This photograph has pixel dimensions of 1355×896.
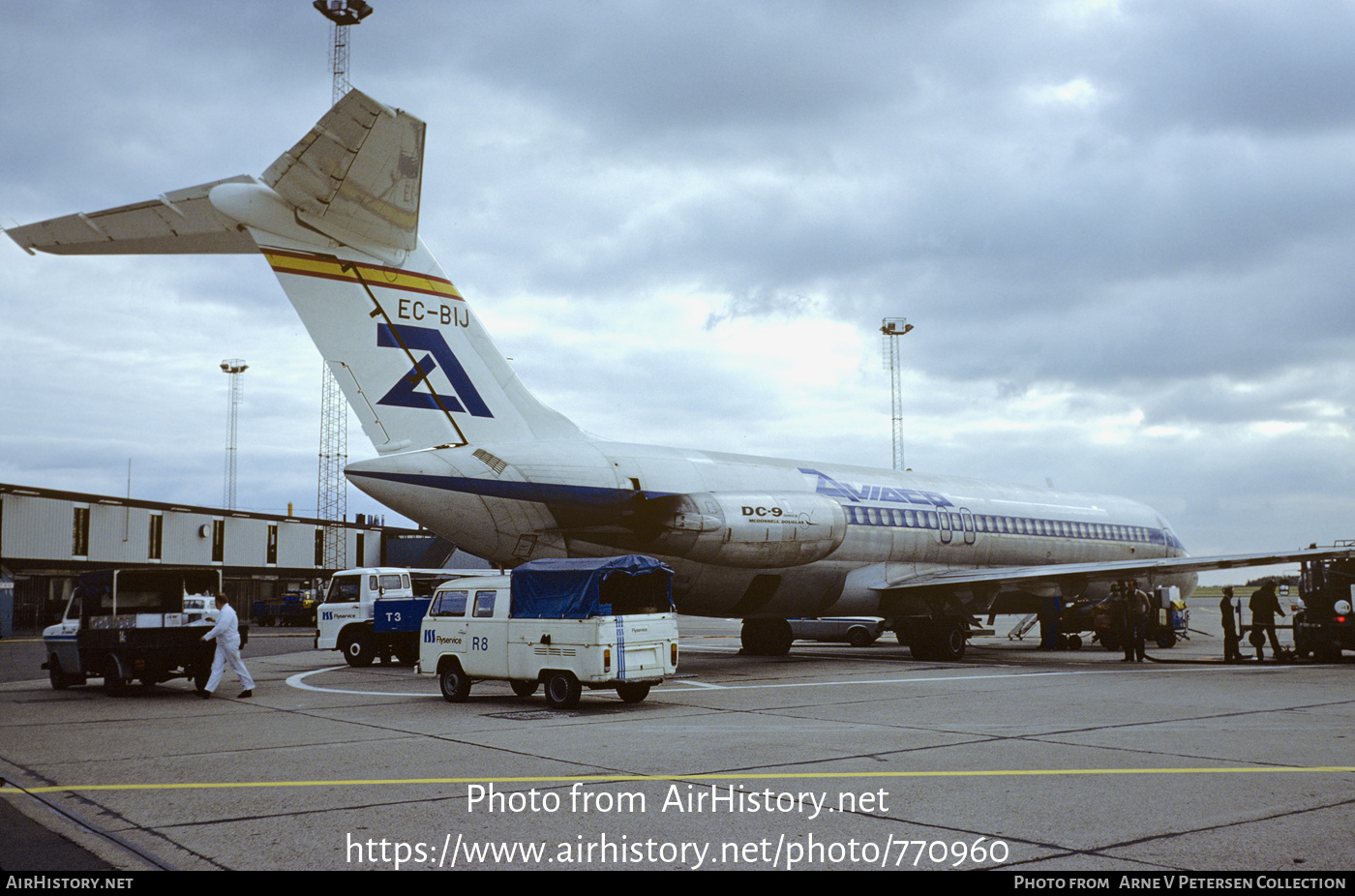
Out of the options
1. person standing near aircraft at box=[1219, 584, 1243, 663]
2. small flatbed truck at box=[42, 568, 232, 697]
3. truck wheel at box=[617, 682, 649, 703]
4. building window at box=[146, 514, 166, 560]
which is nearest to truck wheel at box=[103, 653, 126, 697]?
small flatbed truck at box=[42, 568, 232, 697]

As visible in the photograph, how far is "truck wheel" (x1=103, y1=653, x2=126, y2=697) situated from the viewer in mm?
16812

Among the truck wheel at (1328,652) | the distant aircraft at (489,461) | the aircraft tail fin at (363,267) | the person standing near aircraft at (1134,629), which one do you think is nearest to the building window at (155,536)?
the distant aircraft at (489,461)

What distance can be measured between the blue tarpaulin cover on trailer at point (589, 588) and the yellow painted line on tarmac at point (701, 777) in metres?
5.50

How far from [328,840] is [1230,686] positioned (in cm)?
1482

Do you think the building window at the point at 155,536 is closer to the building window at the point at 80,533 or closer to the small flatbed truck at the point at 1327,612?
the building window at the point at 80,533

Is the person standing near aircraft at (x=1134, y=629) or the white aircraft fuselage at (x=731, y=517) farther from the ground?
the white aircraft fuselage at (x=731, y=517)

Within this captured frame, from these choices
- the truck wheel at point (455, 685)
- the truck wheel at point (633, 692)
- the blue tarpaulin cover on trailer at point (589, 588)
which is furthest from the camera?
the truck wheel at point (455, 685)

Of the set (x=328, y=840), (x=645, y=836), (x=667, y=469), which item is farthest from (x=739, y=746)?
(x=667, y=469)

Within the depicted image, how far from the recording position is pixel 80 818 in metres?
7.18

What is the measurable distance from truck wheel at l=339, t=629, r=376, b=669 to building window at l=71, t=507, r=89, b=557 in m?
29.4

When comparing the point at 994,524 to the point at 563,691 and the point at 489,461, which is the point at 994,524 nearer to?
the point at 489,461

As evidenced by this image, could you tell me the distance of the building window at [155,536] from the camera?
1984 inches

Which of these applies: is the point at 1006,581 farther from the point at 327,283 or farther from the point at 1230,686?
the point at 327,283

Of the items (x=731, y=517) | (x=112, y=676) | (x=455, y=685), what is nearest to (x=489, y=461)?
(x=455, y=685)
